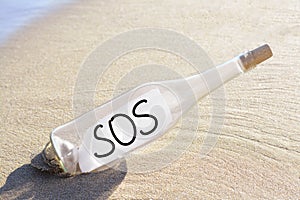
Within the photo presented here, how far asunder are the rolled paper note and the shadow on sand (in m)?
0.03

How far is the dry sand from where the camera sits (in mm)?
1140

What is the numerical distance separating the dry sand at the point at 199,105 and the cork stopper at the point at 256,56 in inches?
9.3

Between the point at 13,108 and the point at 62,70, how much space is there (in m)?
0.31

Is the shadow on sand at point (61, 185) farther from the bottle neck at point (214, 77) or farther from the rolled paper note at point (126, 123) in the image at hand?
the bottle neck at point (214, 77)

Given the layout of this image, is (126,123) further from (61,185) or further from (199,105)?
(199,105)

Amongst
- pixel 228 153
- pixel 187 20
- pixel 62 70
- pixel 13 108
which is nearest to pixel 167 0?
pixel 187 20

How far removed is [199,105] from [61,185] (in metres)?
0.53

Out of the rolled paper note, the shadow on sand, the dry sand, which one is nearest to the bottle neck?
the rolled paper note

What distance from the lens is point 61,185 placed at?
114cm

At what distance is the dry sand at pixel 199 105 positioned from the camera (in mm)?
1140

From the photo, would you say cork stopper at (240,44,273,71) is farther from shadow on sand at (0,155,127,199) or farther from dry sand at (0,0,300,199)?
shadow on sand at (0,155,127,199)

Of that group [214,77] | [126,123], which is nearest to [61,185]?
[126,123]

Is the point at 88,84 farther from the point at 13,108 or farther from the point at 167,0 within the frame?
the point at 167,0

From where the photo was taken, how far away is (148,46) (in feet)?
6.31
